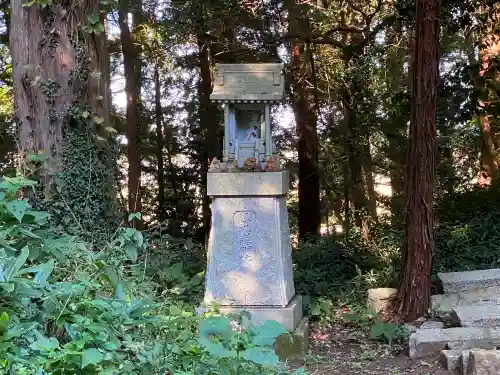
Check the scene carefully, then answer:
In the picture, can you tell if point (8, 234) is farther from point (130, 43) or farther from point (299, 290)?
point (130, 43)

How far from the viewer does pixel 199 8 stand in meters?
9.39

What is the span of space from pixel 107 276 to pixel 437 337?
12.9 feet

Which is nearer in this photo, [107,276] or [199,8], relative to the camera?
[107,276]

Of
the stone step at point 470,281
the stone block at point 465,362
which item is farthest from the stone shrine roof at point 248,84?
the stone block at point 465,362

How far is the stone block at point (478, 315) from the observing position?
5.27 meters

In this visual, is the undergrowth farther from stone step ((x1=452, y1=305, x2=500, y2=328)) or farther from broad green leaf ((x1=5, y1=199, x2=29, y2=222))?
broad green leaf ((x1=5, y1=199, x2=29, y2=222))

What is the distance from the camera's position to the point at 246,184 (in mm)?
5906

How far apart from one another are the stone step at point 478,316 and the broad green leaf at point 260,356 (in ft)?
13.4

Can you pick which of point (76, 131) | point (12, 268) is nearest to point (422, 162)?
point (76, 131)

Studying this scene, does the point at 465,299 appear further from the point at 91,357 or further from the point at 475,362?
the point at 91,357

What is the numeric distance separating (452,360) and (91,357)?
4006 mm

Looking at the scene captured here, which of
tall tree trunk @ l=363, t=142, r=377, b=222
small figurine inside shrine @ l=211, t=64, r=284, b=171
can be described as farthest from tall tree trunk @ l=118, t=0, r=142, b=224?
small figurine inside shrine @ l=211, t=64, r=284, b=171

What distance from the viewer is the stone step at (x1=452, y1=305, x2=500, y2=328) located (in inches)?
208

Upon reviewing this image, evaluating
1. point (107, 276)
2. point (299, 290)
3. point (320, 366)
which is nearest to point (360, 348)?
point (320, 366)
